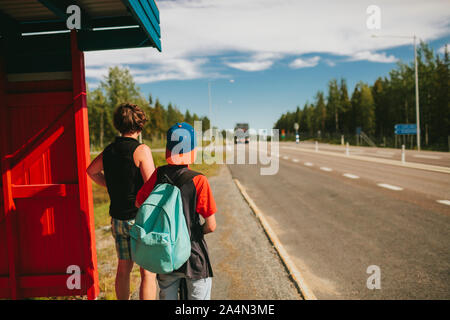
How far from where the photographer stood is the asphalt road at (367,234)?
4.97 meters

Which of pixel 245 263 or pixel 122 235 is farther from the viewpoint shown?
pixel 245 263

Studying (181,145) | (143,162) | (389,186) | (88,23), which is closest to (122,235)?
(143,162)

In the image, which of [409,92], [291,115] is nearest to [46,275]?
[409,92]

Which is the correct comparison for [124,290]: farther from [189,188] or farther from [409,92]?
[409,92]

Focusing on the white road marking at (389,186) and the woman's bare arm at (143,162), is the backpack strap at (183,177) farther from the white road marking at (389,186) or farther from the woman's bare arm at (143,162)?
the white road marking at (389,186)

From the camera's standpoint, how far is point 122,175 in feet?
9.14

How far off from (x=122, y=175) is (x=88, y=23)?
6.47 feet

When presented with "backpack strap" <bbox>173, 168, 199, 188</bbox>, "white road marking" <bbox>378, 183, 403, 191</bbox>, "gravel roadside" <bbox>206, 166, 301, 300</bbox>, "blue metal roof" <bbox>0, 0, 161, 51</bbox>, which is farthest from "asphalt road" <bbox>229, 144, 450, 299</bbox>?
"blue metal roof" <bbox>0, 0, 161, 51</bbox>

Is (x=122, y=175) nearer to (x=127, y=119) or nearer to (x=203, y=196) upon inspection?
(x=127, y=119)

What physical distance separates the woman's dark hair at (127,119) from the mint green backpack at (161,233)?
95 cm

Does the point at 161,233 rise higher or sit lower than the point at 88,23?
lower

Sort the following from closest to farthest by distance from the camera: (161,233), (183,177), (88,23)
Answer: (161,233), (183,177), (88,23)

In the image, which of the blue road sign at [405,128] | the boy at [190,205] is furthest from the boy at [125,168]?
the blue road sign at [405,128]

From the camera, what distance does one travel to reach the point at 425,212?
8.19 m
